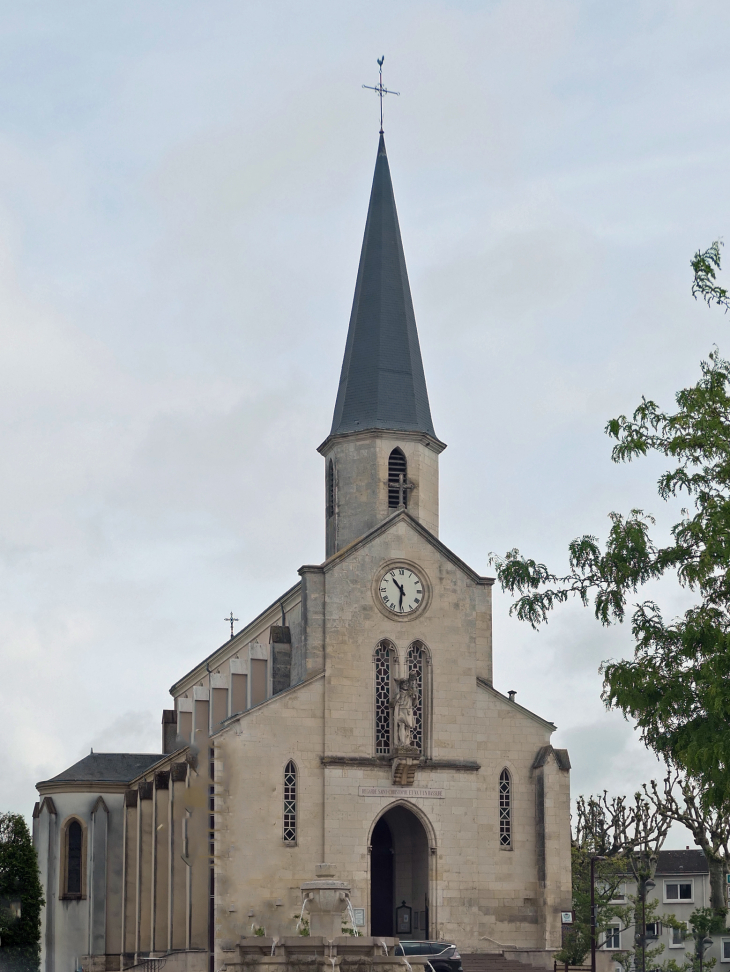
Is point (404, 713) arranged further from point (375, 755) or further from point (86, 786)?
point (86, 786)

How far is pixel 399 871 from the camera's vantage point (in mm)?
50938

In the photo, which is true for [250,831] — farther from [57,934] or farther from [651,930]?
[651,930]

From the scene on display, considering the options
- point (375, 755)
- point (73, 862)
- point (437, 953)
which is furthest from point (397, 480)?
point (73, 862)

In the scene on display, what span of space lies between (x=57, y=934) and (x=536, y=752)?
940 inches

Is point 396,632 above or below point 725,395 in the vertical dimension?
below

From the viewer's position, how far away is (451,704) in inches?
1946

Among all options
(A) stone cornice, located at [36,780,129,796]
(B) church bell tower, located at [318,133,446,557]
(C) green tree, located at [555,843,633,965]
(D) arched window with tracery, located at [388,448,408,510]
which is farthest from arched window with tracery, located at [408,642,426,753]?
(A) stone cornice, located at [36,780,129,796]

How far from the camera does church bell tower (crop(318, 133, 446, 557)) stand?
52.3 meters

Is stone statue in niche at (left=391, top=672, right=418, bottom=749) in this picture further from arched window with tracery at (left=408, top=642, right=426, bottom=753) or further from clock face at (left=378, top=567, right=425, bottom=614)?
clock face at (left=378, top=567, right=425, bottom=614)

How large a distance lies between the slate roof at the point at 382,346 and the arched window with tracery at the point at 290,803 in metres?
12.7

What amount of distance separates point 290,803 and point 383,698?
188 inches

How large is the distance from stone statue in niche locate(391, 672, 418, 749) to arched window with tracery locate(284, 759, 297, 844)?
11.7ft

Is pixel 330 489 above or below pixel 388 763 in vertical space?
above

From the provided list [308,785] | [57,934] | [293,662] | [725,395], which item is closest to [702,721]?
[725,395]
